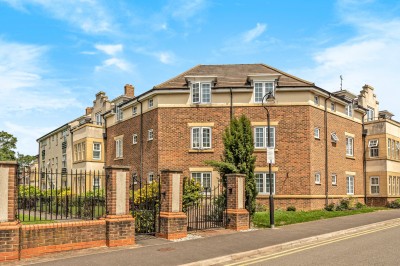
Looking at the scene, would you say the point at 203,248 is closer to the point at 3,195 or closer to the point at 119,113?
the point at 3,195

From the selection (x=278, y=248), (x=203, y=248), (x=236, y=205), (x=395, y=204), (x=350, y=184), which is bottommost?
(x=395, y=204)

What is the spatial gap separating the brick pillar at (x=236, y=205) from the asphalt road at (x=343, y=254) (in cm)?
383

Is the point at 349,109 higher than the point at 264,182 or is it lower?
higher

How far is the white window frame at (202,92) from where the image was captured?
96.9 ft

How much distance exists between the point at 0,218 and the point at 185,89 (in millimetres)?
20115

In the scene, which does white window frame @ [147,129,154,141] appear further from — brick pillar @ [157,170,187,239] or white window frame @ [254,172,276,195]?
brick pillar @ [157,170,187,239]

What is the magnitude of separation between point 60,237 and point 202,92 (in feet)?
63.5

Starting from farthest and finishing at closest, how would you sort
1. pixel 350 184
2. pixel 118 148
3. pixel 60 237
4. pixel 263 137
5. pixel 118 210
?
1. pixel 118 148
2. pixel 350 184
3. pixel 263 137
4. pixel 118 210
5. pixel 60 237

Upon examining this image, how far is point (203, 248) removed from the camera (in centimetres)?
1262

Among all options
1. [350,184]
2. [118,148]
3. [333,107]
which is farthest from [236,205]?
[118,148]

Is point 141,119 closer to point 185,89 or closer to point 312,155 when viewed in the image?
point 185,89

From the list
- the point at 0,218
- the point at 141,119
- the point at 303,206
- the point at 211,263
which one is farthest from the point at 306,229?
the point at 141,119

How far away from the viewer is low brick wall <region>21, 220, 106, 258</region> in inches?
431

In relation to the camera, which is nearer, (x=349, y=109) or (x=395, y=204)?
(x=395, y=204)
